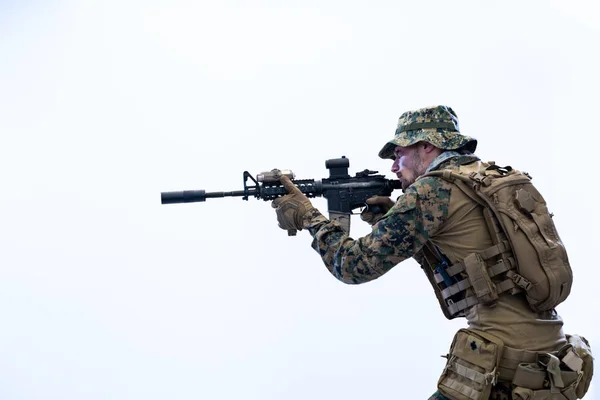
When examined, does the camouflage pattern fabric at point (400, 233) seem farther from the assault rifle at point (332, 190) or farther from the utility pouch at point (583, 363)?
the utility pouch at point (583, 363)

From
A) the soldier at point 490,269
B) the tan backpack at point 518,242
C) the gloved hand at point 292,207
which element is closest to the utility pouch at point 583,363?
the soldier at point 490,269

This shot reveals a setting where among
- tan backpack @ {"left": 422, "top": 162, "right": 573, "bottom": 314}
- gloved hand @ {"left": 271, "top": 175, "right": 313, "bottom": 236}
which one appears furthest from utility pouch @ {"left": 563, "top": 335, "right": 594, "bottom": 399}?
gloved hand @ {"left": 271, "top": 175, "right": 313, "bottom": 236}

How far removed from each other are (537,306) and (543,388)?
0.95 ft

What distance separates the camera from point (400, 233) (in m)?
2.40

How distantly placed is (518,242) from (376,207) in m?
0.81

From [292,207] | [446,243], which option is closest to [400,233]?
[446,243]

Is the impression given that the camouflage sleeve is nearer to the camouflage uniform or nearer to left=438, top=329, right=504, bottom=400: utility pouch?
the camouflage uniform

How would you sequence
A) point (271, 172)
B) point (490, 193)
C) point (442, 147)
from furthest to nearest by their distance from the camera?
point (271, 172) < point (442, 147) < point (490, 193)

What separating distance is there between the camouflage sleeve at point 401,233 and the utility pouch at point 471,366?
1.25 ft

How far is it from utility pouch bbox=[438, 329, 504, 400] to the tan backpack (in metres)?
0.15

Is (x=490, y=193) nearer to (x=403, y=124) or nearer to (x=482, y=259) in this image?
(x=482, y=259)

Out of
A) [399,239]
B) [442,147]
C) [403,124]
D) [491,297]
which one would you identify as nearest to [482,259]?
[491,297]

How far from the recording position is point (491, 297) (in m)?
2.38

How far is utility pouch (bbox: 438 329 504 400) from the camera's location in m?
2.31
